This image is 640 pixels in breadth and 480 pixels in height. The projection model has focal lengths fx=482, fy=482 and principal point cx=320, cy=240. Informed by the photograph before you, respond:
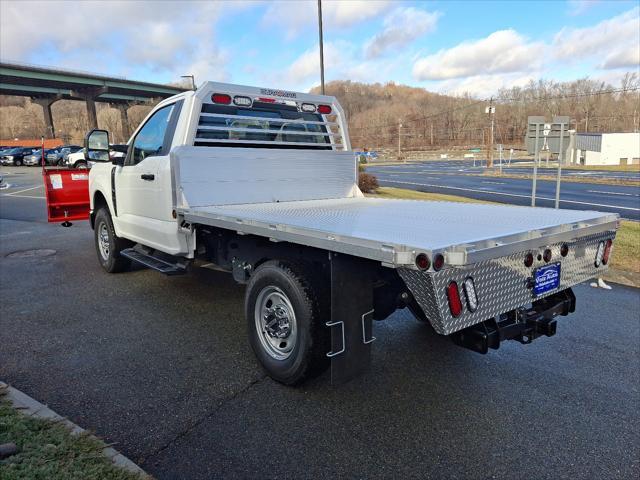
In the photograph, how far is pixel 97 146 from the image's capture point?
6.27 metres

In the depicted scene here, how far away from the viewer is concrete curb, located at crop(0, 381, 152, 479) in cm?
260

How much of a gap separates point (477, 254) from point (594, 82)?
123252 millimetres

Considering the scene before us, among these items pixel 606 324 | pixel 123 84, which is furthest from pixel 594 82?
pixel 606 324

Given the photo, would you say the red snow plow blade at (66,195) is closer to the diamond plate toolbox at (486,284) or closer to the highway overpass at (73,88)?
the diamond plate toolbox at (486,284)

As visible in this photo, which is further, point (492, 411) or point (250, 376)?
point (250, 376)

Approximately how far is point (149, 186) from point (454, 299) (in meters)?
3.63

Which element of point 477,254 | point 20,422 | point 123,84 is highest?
point 123,84

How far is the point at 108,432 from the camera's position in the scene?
3037 millimetres

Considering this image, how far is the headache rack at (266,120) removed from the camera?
16.6ft

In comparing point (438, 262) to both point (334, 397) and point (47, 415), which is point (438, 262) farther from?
point (47, 415)

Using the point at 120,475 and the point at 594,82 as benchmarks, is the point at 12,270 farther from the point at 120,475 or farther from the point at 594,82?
the point at 594,82

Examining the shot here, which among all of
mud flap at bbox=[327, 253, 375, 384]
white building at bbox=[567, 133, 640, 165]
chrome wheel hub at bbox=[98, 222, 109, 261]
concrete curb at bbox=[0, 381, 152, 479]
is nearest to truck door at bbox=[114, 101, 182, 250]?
chrome wheel hub at bbox=[98, 222, 109, 261]

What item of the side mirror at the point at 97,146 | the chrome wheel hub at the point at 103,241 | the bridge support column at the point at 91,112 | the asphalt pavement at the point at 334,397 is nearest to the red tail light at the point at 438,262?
the asphalt pavement at the point at 334,397

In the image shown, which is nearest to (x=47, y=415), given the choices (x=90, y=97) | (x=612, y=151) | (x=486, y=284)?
(x=486, y=284)
